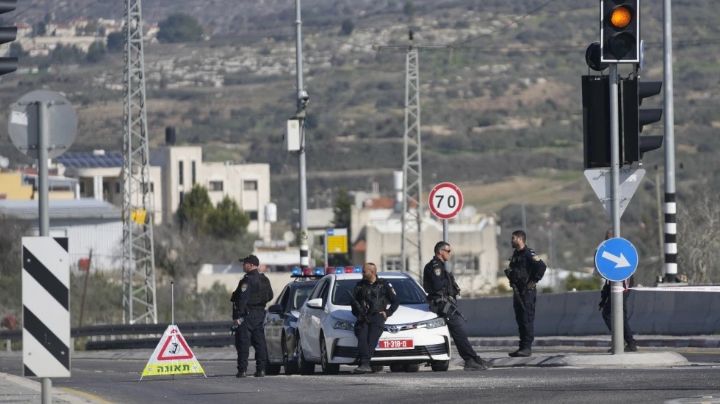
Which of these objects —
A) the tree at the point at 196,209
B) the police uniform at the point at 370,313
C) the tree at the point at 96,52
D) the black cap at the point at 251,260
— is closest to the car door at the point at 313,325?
the black cap at the point at 251,260

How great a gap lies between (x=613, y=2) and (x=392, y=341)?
17.3 feet

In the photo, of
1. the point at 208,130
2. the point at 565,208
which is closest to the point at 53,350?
the point at 565,208

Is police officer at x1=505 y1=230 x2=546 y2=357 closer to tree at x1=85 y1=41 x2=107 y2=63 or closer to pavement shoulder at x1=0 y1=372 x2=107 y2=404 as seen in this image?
pavement shoulder at x1=0 y1=372 x2=107 y2=404

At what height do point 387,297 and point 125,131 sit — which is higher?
point 125,131

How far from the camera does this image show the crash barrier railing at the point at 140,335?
43000 millimetres

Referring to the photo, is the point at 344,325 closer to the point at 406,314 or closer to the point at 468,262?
the point at 406,314

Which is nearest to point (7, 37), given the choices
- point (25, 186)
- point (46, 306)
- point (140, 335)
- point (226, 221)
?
point (46, 306)

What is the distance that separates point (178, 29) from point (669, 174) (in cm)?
16171

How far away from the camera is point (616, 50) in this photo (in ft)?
67.5

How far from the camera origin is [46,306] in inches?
559

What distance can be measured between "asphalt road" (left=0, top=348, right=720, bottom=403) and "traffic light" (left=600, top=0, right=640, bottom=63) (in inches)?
149

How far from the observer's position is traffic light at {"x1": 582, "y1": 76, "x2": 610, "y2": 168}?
2144 centimetres

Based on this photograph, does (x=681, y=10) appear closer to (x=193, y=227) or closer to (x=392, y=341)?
(x=193, y=227)

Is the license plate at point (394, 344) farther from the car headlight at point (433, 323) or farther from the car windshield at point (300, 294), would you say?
the car windshield at point (300, 294)
